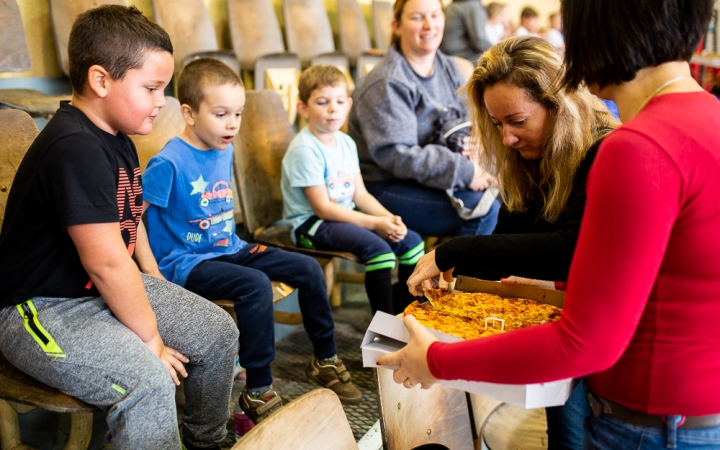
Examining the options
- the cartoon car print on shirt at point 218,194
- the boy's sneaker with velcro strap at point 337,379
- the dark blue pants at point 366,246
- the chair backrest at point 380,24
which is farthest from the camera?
the chair backrest at point 380,24

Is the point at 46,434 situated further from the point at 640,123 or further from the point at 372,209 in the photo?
the point at 640,123

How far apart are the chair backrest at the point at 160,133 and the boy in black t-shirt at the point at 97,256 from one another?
623mm

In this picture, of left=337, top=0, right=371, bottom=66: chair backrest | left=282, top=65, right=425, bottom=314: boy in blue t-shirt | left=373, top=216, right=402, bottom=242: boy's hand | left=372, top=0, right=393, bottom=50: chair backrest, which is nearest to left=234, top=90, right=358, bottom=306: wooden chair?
left=282, top=65, right=425, bottom=314: boy in blue t-shirt

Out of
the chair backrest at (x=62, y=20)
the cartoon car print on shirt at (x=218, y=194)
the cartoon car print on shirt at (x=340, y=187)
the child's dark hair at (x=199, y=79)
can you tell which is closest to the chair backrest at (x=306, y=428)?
the cartoon car print on shirt at (x=218, y=194)

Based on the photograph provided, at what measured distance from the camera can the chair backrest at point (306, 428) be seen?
2.96ft

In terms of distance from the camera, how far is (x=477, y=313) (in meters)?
1.15

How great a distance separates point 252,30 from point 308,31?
542 millimetres

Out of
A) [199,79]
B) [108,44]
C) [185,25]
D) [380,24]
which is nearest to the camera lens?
[108,44]

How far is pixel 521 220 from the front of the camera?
1.63 m

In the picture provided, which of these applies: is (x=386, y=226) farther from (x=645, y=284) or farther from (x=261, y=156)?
(x=645, y=284)

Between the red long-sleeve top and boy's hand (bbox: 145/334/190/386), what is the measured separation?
759 mm

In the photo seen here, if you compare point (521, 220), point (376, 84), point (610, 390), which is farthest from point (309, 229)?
point (610, 390)

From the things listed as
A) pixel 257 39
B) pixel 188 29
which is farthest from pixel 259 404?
pixel 257 39

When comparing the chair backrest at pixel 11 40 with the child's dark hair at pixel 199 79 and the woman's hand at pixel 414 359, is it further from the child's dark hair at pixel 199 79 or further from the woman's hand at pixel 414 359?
the woman's hand at pixel 414 359
